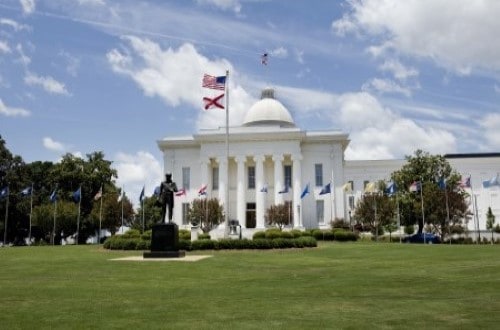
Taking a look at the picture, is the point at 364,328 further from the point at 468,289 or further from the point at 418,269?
the point at 418,269

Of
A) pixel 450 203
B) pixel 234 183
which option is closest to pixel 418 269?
pixel 450 203

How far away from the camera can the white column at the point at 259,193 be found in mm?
69312

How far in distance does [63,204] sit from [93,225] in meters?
5.43

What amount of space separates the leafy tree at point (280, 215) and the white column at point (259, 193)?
112 inches

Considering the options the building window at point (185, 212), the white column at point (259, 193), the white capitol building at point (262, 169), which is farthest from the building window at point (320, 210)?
the building window at point (185, 212)

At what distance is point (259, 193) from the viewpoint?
229 ft

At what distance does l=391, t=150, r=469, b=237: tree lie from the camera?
55.3 metres

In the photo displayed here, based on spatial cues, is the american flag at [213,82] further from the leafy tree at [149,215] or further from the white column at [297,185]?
the leafy tree at [149,215]

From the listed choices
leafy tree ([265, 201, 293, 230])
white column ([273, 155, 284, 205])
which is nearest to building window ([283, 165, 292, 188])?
white column ([273, 155, 284, 205])

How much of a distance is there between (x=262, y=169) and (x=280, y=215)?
826 centimetres

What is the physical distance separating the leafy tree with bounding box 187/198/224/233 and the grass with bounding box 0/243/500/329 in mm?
43131

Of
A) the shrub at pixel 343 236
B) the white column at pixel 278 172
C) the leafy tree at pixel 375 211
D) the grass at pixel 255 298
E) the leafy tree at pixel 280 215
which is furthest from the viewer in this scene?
the white column at pixel 278 172

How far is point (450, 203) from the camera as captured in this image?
2167 inches

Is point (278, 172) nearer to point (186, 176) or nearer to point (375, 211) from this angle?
point (186, 176)
